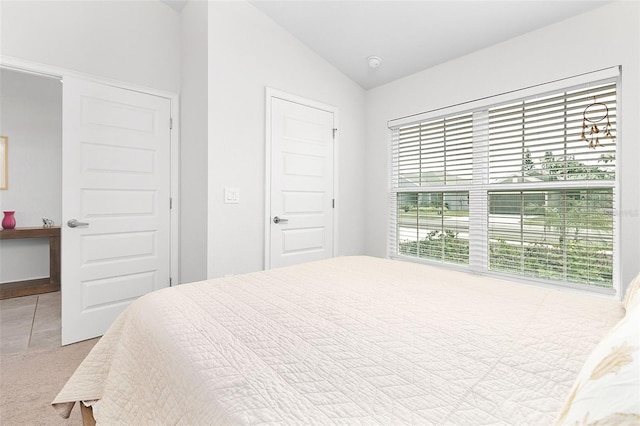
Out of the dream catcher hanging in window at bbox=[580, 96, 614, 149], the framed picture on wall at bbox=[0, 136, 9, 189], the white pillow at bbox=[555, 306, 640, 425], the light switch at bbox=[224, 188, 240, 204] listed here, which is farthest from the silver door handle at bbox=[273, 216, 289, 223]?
the framed picture on wall at bbox=[0, 136, 9, 189]

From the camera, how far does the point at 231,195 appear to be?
2.62 meters

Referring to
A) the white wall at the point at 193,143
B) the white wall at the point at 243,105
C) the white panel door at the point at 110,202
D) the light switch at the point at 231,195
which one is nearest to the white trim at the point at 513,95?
the white wall at the point at 243,105

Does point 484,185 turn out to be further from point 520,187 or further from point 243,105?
point 243,105

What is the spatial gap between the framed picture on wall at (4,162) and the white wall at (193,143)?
2.87 metres

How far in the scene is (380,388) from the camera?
0.66 m

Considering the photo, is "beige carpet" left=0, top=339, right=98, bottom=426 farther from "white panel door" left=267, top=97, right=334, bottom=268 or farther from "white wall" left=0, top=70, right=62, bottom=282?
"white wall" left=0, top=70, right=62, bottom=282

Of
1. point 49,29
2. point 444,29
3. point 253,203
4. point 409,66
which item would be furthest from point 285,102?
point 49,29

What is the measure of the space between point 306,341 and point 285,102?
253 cm

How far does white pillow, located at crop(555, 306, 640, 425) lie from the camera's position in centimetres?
37

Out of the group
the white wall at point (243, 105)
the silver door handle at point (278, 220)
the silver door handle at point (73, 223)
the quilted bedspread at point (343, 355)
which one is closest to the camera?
the quilted bedspread at point (343, 355)

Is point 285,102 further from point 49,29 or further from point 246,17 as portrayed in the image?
point 49,29

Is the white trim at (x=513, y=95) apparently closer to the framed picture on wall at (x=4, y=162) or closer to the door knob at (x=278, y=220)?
the door knob at (x=278, y=220)

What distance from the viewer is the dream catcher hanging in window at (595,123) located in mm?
2094

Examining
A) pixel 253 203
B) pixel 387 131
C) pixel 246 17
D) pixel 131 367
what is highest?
pixel 246 17
